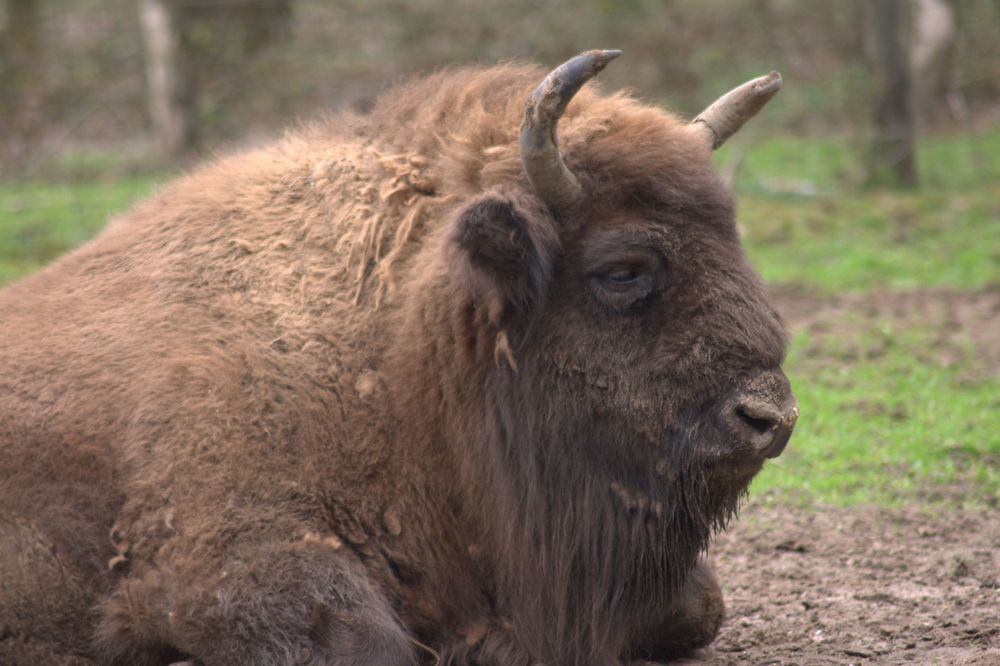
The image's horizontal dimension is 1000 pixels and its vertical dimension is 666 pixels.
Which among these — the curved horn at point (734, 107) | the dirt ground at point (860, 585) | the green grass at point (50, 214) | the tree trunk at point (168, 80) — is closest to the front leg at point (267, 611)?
the dirt ground at point (860, 585)

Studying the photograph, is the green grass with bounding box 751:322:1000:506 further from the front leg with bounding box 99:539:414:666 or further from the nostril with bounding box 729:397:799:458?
the front leg with bounding box 99:539:414:666

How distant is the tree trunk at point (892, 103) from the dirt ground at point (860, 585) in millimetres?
7537

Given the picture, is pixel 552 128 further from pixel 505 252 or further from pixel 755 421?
pixel 755 421

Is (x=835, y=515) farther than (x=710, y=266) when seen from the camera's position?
Yes

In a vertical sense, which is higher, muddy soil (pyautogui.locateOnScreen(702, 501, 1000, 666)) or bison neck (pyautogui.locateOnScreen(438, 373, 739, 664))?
bison neck (pyautogui.locateOnScreen(438, 373, 739, 664))

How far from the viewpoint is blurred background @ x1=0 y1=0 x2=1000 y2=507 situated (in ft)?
39.3

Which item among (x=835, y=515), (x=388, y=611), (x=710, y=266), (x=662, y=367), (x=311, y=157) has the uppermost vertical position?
(x=311, y=157)

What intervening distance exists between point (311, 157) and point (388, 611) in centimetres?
181

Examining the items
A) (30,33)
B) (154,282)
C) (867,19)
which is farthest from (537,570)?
(30,33)

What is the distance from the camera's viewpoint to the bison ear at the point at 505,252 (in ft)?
13.9

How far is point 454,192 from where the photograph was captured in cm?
473

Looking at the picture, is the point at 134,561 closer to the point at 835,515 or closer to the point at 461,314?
the point at 461,314

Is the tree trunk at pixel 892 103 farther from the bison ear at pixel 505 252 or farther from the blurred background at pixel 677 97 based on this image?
the bison ear at pixel 505 252

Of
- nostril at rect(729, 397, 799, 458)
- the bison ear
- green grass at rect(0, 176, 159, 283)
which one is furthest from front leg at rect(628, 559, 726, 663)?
green grass at rect(0, 176, 159, 283)
